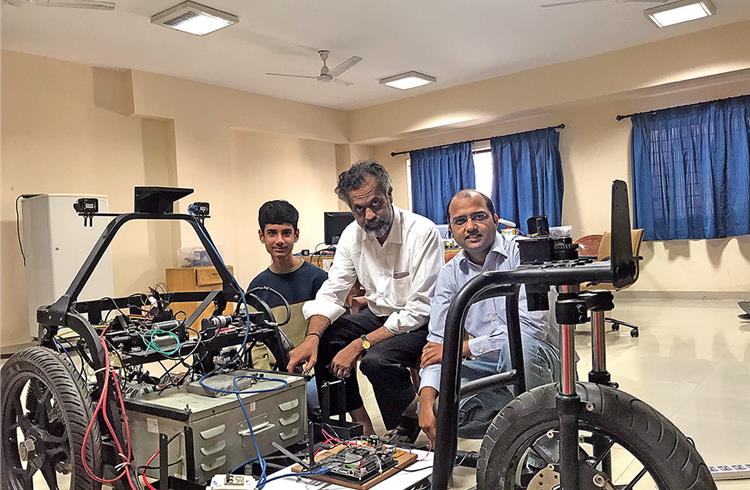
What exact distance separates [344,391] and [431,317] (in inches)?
17.5

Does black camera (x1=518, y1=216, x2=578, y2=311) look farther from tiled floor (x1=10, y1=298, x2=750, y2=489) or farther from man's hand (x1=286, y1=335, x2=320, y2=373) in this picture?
man's hand (x1=286, y1=335, x2=320, y2=373)

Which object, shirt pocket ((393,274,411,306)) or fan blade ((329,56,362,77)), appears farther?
fan blade ((329,56,362,77))

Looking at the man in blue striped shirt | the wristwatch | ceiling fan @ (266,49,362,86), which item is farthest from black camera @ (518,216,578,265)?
ceiling fan @ (266,49,362,86)

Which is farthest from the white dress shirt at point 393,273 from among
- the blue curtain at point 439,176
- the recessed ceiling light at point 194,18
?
the blue curtain at point 439,176

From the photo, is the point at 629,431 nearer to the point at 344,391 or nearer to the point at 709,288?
the point at 344,391

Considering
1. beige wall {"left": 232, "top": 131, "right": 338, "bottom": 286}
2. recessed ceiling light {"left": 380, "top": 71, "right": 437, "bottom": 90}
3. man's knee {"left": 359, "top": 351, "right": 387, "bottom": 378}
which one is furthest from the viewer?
beige wall {"left": 232, "top": 131, "right": 338, "bottom": 286}

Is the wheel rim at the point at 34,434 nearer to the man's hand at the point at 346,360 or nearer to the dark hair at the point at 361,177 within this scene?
the man's hand at the point at 346,360

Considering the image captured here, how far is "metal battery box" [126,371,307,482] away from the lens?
1522 mm

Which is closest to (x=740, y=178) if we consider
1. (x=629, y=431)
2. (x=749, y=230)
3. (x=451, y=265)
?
(x=749, y=230)

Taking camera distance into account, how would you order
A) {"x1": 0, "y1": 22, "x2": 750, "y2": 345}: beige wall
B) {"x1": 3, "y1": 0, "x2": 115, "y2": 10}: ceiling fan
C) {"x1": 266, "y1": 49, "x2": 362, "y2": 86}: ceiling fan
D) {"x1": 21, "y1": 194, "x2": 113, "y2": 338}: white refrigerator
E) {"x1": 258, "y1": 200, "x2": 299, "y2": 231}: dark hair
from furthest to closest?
{"x1": 266, "y1": 49, "x2": 362, "y2": 86}: ceiling fan, {"x1": 0, "y1": 22, "x2": 750, "y2": 345}: beige wall, {"x1": 21, "y1": 194, "x2": 113, "y2": 338}: white refrigerator, {"x1": 3, "y1": 0, "x2": 115, "y2": 10}: ceiling fan, {"x1": 258, "y1": 200, "x2": 299, "y2": 231}: dark hair

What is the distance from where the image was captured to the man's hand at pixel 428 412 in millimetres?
1770

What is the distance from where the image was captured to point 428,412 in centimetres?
179

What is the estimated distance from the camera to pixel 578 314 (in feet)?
3.18

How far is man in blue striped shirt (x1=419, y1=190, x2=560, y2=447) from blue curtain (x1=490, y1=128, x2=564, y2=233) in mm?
5164
